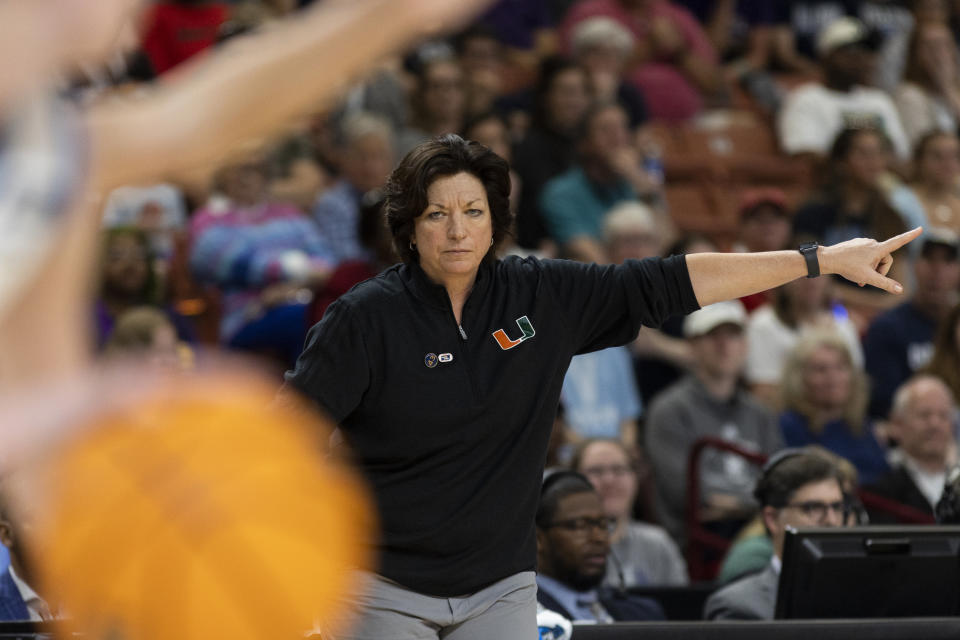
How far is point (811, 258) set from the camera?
14.2 ft

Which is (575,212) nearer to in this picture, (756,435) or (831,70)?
(756,435)

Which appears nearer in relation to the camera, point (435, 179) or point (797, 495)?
point (435, 179)

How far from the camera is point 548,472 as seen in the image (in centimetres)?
567

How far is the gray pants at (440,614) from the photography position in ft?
13.0

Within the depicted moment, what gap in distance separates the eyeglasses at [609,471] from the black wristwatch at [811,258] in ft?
8.01

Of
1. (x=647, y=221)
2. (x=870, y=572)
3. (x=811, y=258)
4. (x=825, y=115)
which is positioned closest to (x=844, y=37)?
(x=825, y=115)

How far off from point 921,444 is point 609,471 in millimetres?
1650

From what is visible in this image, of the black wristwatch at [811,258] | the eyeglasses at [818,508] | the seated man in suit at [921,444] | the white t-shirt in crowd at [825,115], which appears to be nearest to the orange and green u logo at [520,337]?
the black wristwatch at [811,258]

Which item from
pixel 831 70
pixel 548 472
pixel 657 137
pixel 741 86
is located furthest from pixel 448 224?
pixel 741 86

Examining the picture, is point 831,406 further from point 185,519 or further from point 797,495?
point 185,519

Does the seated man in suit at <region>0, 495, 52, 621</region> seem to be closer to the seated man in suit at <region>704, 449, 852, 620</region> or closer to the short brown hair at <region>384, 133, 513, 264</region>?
the short brown hair at <region>384, 133, 513, 264</region>

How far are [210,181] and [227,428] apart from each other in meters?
6.86

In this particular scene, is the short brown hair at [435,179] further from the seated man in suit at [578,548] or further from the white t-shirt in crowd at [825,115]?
the white t-shirt in crowd at [825,115]

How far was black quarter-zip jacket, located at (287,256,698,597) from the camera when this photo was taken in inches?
157
